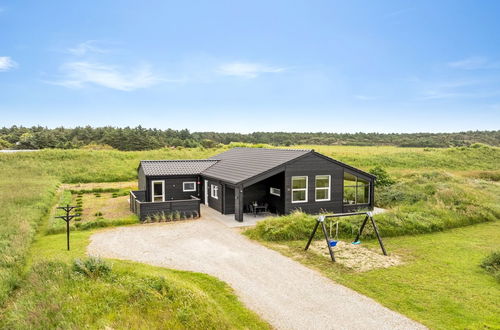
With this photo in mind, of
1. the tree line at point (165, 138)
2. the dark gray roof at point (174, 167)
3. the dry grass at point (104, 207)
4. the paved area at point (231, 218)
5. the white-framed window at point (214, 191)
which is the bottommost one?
the dry grass at point (104, 207)

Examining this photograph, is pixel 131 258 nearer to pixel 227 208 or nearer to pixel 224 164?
pixel 227 208

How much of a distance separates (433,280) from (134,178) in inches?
1252

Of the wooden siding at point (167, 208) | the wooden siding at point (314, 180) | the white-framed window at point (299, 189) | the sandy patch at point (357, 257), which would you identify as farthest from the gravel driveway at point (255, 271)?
the white-framed window at point (299, 189)

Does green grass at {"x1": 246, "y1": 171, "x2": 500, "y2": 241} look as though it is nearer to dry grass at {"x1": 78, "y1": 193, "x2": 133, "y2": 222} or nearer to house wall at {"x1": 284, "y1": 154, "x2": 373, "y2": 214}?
house wall at {"x1": 284, "y1": 154, "x2": 373, "y2": 214}

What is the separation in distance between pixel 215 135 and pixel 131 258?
85.0 metres

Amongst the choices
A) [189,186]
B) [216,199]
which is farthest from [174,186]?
[216,199]

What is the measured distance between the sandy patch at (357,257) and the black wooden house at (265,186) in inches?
187

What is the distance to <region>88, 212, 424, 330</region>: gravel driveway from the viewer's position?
6.59 m

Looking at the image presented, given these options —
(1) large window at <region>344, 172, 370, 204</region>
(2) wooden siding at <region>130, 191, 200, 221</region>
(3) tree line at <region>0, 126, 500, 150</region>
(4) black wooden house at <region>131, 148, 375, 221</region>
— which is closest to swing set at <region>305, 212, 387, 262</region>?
(4) black wooden house at <region>131, 148, 375, 221</region>

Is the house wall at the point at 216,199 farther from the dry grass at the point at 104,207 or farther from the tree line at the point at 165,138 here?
the tree line at the point at 165,138

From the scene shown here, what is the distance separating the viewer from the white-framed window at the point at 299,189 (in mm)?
16469

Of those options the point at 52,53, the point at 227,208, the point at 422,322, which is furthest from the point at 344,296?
the point at 52,53

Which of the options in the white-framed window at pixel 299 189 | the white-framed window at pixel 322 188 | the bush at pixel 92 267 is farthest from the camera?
the white-framed window at pixel 322 188

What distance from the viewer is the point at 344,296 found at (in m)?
7.62
